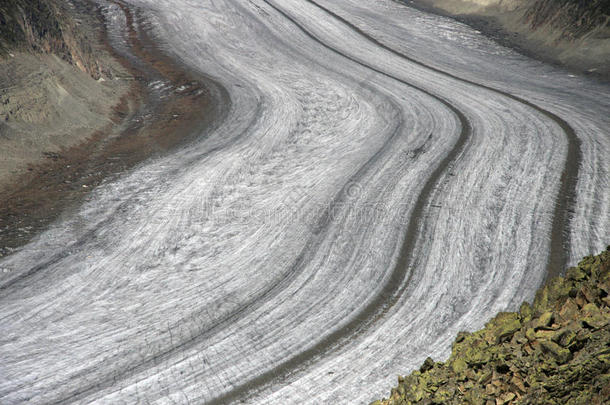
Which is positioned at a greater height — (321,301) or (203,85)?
(203,85)

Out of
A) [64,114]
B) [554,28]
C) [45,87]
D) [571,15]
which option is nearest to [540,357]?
[64,114]

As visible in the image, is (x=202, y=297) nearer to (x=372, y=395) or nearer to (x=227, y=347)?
(x=227, y=347)

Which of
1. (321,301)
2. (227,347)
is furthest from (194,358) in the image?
(321,301)

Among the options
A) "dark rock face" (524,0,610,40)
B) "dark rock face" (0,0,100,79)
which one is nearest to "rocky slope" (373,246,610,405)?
"dark rock face" (0,0,100,79)

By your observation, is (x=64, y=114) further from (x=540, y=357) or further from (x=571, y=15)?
(x=571, y=15)

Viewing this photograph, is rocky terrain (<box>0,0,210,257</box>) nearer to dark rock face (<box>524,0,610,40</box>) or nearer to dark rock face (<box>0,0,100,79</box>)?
dark rock face (<box>0,0,100,79</box>)
